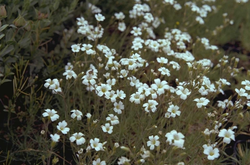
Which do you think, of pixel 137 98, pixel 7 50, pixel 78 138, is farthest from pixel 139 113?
pixel 7 50

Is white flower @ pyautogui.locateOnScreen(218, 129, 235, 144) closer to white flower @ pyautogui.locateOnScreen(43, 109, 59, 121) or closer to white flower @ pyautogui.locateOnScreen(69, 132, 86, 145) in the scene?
white flower @ pyautogui.locateOnScreen(69, 132, 86, 145)

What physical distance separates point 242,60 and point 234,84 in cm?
66

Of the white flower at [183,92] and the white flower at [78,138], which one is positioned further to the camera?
the white flower at [183,92]

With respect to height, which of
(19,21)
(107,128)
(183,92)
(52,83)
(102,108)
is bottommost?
(102,108)

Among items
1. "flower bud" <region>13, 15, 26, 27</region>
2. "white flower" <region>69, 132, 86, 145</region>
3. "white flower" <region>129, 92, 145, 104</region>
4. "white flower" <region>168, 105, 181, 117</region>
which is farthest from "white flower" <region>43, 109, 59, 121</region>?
"white flower" <region>168, 105, 181, 117</region>

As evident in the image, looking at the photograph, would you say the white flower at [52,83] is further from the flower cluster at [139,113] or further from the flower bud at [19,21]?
the flower bud at [19,21]

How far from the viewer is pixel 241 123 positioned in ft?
9.34

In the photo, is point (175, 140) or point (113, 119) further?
point (113, 119)

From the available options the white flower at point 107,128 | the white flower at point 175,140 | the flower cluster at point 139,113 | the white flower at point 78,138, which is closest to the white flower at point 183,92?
the flower cluster at point 139,113

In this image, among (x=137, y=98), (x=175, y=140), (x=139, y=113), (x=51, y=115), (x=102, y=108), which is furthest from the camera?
(x=102, y=108)

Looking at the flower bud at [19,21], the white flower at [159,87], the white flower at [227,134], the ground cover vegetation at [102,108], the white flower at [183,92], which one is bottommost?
the ground cover vegetation at [102,108]

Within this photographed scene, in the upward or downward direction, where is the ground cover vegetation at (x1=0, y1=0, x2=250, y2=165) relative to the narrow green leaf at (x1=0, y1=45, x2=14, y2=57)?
downward

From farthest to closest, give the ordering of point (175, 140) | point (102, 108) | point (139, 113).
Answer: point (102, 108) < point (139, 113) < point (175, 140)

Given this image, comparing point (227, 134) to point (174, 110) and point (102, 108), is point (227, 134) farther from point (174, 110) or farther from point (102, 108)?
point (102, 108)
